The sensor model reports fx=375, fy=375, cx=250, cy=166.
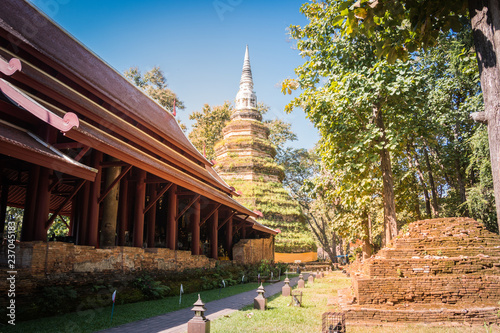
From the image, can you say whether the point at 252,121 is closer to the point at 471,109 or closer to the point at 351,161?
the point at 471,109

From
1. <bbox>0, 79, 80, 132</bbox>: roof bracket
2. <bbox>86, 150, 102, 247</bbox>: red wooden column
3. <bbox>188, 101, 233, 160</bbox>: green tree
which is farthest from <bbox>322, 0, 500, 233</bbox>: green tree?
<bbox>188, 101, 233, 160</bbox>: green tree

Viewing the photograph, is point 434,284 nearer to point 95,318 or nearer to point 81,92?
point 95,318

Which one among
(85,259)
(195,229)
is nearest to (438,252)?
(85,259)

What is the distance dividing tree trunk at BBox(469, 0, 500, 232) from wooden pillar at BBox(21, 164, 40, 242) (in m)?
8.03

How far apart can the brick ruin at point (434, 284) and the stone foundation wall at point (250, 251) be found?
38.4ft

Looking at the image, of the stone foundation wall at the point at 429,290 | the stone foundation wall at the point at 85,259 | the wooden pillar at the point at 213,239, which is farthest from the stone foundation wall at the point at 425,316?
the wooden pillar at the point at 213,239

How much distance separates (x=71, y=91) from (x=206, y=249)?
11802 millimetres

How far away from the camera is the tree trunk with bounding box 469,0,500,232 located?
10.6ft

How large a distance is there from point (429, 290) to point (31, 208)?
8500mm

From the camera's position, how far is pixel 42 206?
25.6ft

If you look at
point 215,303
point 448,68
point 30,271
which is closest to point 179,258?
point 215,303

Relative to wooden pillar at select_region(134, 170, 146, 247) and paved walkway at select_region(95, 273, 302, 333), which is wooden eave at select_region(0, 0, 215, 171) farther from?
paved walkway at select_region(95, 273, 302, 333)

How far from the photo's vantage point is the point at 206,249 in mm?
19562

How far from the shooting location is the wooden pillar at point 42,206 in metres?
7.70
